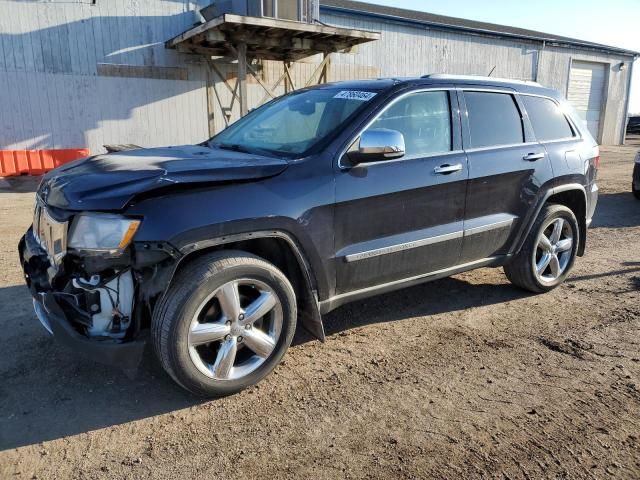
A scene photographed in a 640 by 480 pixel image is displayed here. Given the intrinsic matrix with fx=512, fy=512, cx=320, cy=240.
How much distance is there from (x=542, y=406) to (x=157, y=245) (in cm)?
235

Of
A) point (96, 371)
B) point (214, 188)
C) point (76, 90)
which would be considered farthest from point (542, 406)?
point (76, 90)

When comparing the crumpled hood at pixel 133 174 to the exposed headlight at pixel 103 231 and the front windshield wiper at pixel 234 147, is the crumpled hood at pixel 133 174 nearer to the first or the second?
the exposed headlight at pixel 103 231

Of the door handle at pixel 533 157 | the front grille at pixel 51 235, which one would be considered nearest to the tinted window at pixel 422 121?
the door handle at pixel 533 157

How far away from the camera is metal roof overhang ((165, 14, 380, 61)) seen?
11859 mm

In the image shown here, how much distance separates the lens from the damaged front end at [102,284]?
2682 mm

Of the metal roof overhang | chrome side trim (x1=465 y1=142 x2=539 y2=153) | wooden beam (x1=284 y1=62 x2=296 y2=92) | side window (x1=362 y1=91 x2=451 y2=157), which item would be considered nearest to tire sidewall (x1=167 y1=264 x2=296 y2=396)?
side window (x1=362 y1=91 x2=451 y2=157)

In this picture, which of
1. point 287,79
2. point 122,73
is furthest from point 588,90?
point 122,73

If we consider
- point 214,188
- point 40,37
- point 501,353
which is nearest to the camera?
point 214,188

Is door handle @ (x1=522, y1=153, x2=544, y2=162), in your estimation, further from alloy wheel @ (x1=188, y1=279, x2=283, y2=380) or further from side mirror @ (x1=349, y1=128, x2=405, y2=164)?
alloy wheel @ (x1=188, y1=279, x2=283, y2=380)

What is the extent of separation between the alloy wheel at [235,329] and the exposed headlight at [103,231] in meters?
0.54

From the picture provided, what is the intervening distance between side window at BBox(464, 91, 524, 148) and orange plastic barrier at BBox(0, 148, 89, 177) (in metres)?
11.0

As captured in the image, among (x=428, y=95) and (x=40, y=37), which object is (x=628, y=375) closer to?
(x=428, y=95)

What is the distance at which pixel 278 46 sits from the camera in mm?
13359

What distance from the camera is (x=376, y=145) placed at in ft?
10.5
